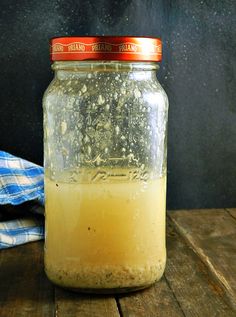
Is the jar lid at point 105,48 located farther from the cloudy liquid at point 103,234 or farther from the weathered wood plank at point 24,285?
the weathered wood plank at point 24,285

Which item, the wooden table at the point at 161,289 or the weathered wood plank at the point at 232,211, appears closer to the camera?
the wooden table at the point at 161,289

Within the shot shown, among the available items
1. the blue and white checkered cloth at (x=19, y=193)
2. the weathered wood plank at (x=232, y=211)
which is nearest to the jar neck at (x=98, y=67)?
the blue and white checkered cloth at (x=19, y=193)

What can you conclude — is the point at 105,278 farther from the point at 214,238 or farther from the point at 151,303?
the point at 214,238

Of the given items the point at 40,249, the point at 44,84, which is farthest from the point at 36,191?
the point at 44,84

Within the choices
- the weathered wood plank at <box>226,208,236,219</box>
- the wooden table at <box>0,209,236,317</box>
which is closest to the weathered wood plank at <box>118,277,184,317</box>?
the wooden table at <box>0,209,236,317</box>

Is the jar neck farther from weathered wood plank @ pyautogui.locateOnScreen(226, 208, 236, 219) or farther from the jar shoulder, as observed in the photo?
weathered wood plank @ pyautogui.locateOnScreen(226, 208, 236, 219)

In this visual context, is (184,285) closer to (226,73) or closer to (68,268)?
(68,268)
